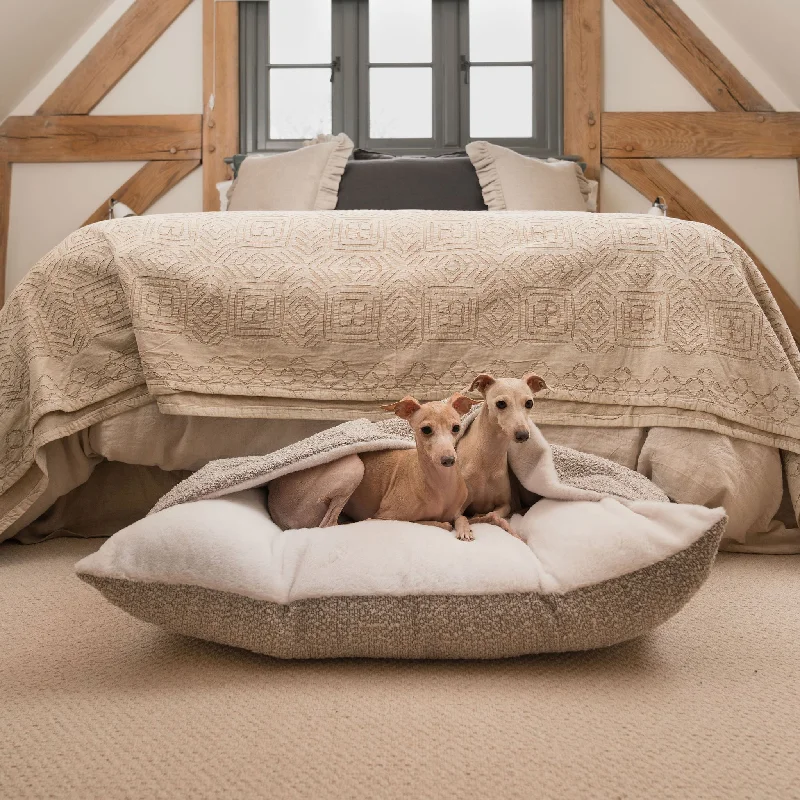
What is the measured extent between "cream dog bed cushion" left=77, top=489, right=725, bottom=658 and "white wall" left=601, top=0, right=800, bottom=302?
120 inches

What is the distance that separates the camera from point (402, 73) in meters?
3.82

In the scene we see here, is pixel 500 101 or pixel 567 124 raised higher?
pixel 500 101

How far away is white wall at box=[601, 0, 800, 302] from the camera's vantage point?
143 inches

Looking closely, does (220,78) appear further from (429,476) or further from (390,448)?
(429,476)

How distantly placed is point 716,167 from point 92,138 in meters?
3.03

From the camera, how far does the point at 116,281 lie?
60.0 inches

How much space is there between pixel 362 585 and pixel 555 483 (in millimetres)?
369

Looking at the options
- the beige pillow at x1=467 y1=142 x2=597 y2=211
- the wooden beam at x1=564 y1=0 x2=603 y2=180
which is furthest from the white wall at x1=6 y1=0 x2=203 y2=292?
the wooden beam at x1=564 y1=0 x2=603 y2=180

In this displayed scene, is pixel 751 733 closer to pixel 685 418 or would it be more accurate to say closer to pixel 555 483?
pixel 555 483

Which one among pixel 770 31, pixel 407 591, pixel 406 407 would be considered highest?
pixel 770 31

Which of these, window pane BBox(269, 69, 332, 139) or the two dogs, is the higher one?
window pane BBox(269, 69, 332, 139)

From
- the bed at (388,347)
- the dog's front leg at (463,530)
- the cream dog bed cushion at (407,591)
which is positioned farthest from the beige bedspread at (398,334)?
the cream dog bed cushion at (407,591)

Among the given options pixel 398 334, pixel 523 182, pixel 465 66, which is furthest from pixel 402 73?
pixel 398 334

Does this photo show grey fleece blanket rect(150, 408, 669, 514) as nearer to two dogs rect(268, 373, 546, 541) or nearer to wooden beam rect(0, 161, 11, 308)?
two dogs rect(268, 373, 546, 541)
